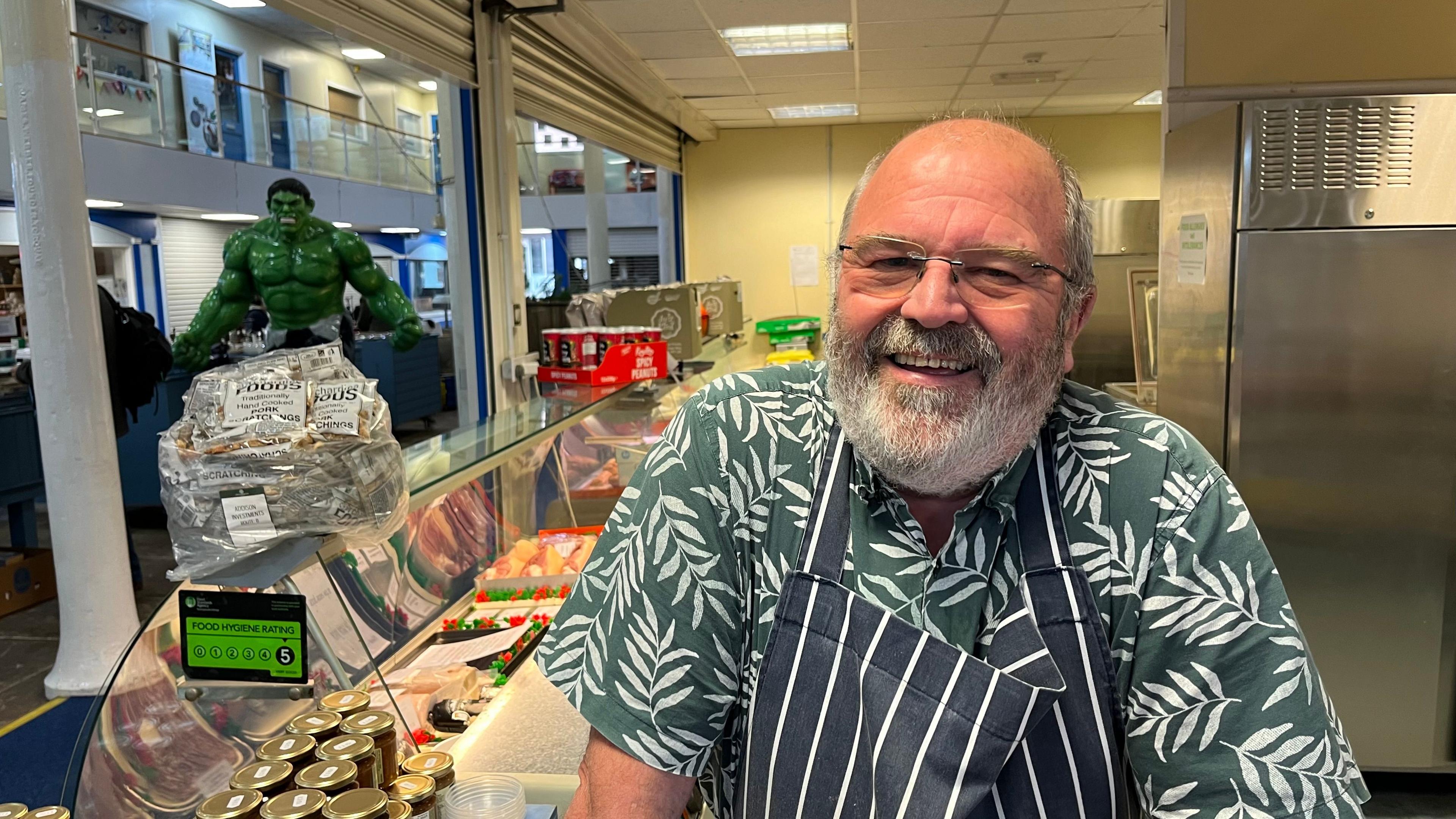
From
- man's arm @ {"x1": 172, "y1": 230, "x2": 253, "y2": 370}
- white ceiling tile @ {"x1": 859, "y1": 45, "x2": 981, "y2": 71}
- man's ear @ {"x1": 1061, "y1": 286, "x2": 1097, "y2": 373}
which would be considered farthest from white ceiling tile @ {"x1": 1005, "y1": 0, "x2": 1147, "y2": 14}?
man's ear @ {"x1": 1061, "y1": 286, "x2": 1097, "y2": 373}

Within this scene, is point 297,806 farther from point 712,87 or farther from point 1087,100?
Answer: point 1087,100

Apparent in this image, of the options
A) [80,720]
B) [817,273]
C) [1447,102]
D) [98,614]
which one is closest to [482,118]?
[98,614]

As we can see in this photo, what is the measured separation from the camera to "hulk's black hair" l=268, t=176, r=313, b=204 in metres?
4.39

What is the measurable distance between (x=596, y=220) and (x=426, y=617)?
298 inches

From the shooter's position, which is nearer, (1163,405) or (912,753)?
(912,753)

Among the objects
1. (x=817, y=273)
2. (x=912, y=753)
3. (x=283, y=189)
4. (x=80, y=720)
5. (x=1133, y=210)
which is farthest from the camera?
(x=817, y=273)

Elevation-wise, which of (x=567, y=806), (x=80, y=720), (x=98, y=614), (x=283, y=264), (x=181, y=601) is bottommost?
(x=80, y=720)

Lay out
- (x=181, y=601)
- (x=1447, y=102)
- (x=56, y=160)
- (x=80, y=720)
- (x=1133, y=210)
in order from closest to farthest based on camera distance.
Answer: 1. (x=181, y=601)
2. (x=1447, y=102)
3. (x=56, y=160)
4. (x=80, y=720)
5. (x=1133, y=210)

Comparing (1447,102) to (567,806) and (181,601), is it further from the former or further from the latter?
(181,601)

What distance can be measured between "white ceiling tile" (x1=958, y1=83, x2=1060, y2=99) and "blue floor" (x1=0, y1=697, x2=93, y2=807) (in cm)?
679

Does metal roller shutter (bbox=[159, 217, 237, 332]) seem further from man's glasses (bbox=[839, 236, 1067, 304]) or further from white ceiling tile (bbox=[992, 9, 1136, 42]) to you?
man's glasses (bbox=[839, 236, 1067, 304])

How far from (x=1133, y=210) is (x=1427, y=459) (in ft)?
10.8

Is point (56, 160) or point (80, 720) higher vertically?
point (56, 160)

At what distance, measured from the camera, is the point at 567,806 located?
1425mm
